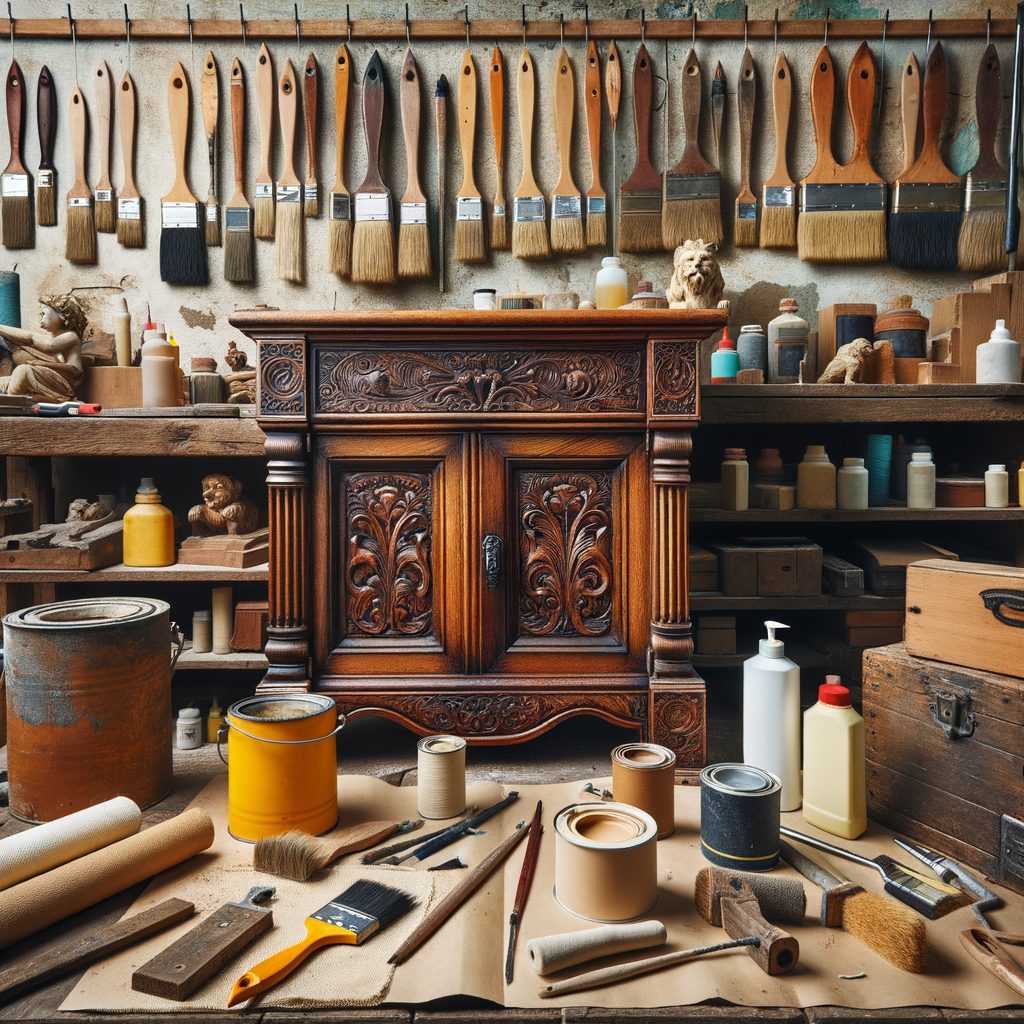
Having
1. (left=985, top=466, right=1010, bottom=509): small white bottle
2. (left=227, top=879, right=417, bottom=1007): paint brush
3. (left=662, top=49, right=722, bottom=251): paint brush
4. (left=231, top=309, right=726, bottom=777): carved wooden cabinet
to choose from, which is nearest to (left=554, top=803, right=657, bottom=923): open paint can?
(left=227, top=879, right=417, bottom=1007): paint brush

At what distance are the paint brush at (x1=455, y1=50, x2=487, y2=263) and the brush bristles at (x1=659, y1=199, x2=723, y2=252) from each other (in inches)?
29.9

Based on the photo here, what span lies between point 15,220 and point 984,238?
391 centimetres

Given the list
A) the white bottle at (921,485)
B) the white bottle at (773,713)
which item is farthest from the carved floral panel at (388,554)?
the white bottle at (921,485)

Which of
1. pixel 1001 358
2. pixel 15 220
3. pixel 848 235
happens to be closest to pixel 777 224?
pixel 848 235

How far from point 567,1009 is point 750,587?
1664 mm

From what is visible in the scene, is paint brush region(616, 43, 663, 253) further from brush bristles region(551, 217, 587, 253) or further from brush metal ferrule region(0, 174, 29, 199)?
brush metal ferrule region(0, 174, 29, 199)

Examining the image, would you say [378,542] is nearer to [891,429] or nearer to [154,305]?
[154,305]

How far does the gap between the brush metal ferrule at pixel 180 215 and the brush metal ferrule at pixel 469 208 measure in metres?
1.07

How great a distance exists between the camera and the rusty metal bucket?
1582 millimetres

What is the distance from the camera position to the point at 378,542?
6.41 ft

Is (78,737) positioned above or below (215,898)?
above

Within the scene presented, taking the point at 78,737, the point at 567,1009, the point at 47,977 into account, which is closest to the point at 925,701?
the point at 567,1009

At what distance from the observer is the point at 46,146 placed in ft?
9.59

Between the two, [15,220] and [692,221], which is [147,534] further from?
[692,221]
